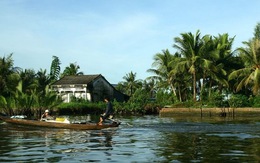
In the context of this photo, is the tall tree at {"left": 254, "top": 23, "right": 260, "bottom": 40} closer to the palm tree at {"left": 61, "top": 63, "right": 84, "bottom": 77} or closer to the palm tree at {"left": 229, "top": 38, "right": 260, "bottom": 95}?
the palm tree at {"left": 229, "top": 38, "right": 260, "bottom": 95}

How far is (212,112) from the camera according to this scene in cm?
3666

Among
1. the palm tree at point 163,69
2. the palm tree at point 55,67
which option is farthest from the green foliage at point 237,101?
the palm tree at point 55,67

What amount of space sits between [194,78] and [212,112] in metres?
8.06

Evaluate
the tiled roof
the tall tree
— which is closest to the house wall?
the tiled roof

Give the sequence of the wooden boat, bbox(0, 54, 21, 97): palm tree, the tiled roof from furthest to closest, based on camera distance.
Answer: the tiled roof < bbox(0, 54, 21, 97): palm tree < the wooden boat

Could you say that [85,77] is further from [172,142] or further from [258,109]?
[172,142]

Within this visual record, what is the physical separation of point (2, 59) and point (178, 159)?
39.2 metres

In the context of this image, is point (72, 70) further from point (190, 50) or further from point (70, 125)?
point (70, 125)

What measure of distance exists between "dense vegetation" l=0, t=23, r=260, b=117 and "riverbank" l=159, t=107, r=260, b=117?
2.09 meters

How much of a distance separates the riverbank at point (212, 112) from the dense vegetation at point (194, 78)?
209cm

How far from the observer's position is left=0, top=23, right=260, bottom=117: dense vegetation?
39.6 m

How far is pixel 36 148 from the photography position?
13258 millimetres

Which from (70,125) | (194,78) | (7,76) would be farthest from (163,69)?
(70,125)

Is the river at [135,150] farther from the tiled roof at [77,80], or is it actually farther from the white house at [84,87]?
the tiled roof at [77,80]
